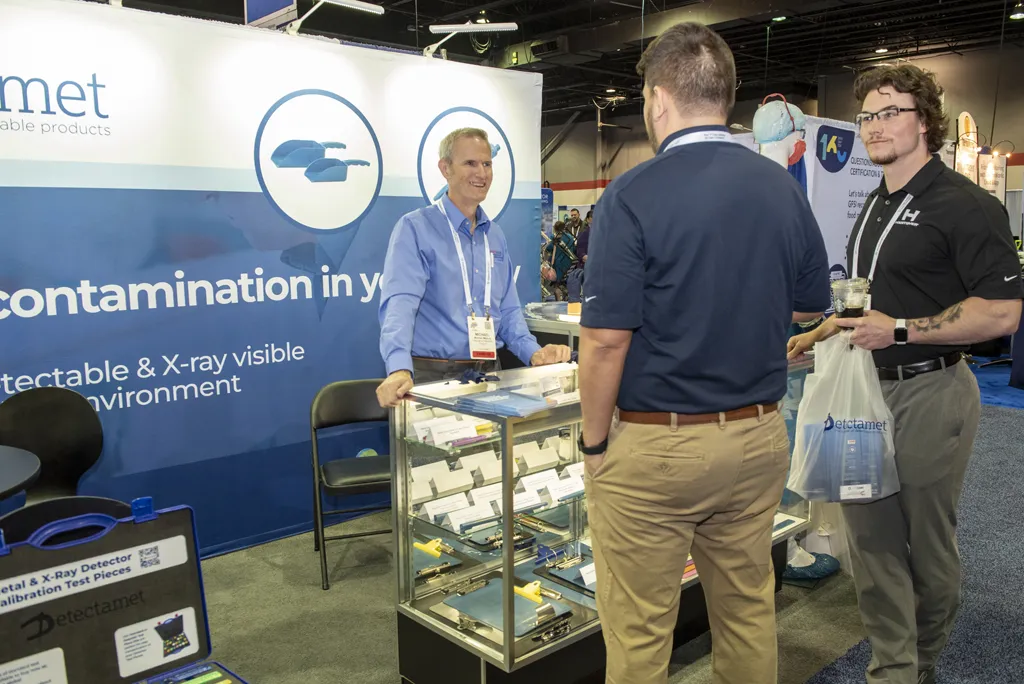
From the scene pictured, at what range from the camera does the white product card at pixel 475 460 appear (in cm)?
223

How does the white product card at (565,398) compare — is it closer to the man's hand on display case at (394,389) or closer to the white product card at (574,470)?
the white product card at (574,470)

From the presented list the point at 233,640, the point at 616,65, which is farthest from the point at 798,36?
the point at 233,640

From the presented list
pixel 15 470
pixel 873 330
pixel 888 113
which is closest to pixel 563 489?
pixel 873 330

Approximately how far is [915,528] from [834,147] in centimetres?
241

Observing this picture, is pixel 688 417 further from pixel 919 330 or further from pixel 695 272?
pixel 919 330

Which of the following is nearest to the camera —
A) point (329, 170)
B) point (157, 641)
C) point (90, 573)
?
point (90, 573)

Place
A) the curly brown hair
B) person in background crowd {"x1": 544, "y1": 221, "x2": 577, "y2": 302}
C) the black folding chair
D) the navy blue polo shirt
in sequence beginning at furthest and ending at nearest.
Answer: person in background crowd {"x1": 544, "y1": 221, "x2": 577, "y2": 302}, the black folding chair, the curly brown hair, the navy blue polo shirt

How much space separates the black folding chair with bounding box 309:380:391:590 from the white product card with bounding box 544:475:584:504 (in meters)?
1.21

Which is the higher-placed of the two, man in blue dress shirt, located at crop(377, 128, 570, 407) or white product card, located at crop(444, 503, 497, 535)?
man in blue dress shirt, located at crop(377, 128, 570, 407)

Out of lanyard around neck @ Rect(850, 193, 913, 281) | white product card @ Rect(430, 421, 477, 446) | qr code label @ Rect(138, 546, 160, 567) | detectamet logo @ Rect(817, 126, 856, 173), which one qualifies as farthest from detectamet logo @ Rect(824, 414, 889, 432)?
detectamet logo @ Rect(817, 126, 856, 173)

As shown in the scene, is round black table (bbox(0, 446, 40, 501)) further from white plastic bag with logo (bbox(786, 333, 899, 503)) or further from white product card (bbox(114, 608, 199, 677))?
white plastic bag with logo (bbox(786, 333, 899, 503))

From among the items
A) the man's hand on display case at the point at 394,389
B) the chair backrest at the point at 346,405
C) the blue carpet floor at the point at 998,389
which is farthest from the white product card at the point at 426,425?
the blue carpet floor at the point at 998,389

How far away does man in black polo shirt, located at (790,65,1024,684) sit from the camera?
2.11m

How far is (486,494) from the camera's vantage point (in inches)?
89.0
